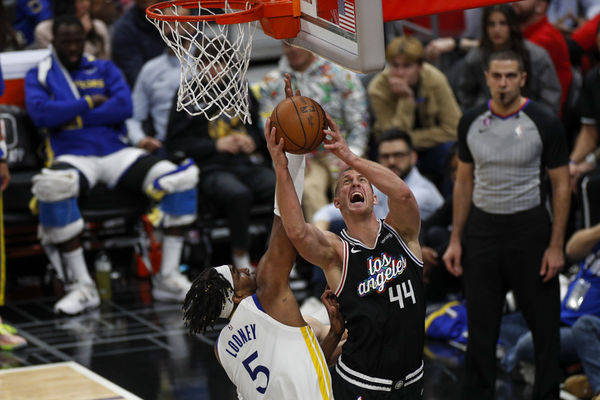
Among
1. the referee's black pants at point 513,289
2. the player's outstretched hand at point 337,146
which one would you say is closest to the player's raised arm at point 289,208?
the player's outstretched hand at point 337,146

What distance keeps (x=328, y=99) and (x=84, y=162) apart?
7.07 ft

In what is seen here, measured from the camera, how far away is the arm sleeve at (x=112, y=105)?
8.41 m

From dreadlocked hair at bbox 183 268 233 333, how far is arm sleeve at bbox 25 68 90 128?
160 inches

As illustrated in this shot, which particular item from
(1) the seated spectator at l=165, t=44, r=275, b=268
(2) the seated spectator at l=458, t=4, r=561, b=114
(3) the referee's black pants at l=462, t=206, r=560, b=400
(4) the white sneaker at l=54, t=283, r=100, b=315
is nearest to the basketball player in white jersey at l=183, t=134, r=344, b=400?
(3) the referee's black pants at l=462, t=206, r=560, b=400

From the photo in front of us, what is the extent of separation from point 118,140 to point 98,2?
243 cm

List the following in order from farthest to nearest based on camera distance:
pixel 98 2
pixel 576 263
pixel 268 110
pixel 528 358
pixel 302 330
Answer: pixel 98 2
pixel 268 110
pixel 576 263
pixel 528 358
pixel 302 330

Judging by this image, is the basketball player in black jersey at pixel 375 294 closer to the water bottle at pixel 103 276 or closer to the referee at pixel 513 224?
the referee at pixel 513 224

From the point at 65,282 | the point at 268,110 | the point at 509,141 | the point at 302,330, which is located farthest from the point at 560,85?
the point at 302,330

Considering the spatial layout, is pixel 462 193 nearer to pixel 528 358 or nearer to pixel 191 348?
pixel 528 358

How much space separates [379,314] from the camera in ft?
14.9

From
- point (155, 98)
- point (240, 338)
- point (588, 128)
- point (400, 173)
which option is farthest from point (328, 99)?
point (240, 338)

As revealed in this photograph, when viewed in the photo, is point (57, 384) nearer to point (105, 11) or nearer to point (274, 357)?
point (274, 357)

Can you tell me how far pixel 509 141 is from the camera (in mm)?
5906

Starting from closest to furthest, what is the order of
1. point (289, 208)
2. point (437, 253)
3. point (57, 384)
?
1. point (289, 208)
2. point (57, 384)
3. point (437, 253)
